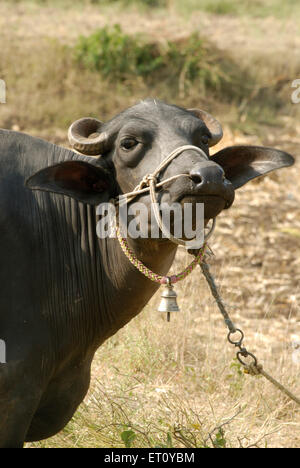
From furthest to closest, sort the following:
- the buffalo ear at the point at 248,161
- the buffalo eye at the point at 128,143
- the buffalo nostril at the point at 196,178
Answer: the buffalo ear at the point at 248,161 < the buffalo eye at the point at 128,143 < the buffalo nostril at the point at 196,178

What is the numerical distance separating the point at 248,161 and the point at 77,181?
83 cm

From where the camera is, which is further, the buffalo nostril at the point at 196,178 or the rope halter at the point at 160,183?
the rope halter at the point at 160,183

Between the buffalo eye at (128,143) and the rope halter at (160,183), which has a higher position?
the buffalo eye at (128,143)

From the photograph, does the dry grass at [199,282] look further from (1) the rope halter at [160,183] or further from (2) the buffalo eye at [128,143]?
(2) the buffalo eye at [128,143]

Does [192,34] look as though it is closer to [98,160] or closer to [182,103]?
[182,103]

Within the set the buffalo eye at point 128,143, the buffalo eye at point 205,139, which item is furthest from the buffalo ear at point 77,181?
the buffalo eye at point 205,139

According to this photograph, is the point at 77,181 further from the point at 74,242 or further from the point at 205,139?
the point at 205,139

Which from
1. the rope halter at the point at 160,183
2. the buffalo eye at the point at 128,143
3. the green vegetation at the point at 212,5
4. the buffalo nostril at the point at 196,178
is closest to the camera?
the buffalo nostril at the point at 196,178

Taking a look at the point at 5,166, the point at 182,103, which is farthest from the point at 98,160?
the point at 182,103

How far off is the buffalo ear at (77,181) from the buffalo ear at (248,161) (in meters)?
0.55

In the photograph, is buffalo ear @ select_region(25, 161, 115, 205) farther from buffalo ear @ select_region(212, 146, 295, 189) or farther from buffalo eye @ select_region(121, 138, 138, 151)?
buffalo ear @ select_region(212, 146, 295, 189)

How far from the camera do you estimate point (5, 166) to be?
10.6 ft

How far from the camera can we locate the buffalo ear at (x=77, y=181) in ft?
9.96
